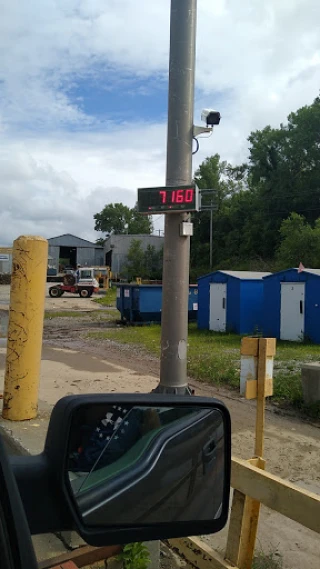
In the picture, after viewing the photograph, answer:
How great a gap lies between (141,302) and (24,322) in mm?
14035

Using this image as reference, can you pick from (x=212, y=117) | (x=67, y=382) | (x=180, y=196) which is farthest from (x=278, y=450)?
(x=67, y=382)

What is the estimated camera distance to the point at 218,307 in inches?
703

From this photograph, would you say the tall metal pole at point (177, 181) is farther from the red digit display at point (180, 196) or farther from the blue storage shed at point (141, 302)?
the blue storage shed at point (141, 302)

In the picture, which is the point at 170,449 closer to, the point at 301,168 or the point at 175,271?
the point at 175,271

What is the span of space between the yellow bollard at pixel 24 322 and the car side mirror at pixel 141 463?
4311 millimetres

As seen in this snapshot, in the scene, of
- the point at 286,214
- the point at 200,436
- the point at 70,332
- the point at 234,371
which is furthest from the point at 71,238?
the point at 200,436

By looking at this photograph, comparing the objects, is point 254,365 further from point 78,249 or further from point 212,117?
point 78,249

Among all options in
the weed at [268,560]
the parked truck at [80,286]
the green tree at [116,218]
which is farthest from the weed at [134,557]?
the green tree at [116,218]

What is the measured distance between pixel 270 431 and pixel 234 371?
10.6 feet

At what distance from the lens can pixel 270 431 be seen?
22.1ft

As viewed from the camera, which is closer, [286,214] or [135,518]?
[135,518]

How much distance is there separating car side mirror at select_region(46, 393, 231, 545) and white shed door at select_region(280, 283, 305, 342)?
536 inches

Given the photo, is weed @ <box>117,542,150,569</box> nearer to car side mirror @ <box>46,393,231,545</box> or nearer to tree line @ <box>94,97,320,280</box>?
car side mirror @ <box>46,393,231,545</box>

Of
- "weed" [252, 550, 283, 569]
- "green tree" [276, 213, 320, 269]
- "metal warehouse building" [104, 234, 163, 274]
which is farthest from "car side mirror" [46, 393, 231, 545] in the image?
"metal warehouse building" [104, 234, 163, 274]
